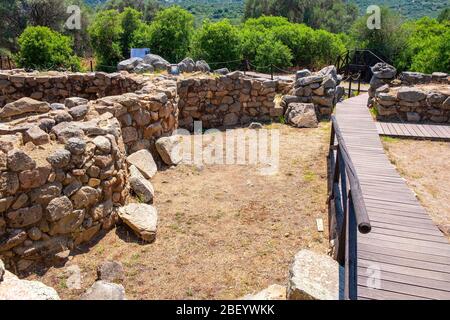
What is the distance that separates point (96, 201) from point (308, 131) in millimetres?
6472

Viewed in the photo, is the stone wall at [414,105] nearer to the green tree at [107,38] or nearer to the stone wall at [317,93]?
the stone wall at [317,93]

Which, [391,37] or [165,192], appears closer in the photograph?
[165,192]

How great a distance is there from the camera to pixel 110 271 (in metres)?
4.34

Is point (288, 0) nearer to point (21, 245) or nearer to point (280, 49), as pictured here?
point (280, 49)

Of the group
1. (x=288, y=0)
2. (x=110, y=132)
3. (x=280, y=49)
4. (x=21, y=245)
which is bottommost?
(x=21, y=245)

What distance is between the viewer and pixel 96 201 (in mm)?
5043

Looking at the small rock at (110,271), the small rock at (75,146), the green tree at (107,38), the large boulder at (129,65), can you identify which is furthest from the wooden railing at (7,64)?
the small rock at (110,271)

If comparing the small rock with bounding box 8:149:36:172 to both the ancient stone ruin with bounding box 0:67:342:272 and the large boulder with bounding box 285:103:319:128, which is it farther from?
the large boulder with bounding box 285:103:319:128

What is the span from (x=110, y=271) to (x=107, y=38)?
21999 millimetres

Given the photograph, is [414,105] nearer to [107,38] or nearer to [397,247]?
[397,247]

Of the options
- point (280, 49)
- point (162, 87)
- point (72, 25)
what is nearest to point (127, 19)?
point (72, 25)

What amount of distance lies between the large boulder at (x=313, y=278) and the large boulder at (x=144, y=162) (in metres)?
3.72

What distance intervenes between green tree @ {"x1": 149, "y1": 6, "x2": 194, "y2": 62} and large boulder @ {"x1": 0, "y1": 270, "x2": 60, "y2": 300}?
1879 centimetres

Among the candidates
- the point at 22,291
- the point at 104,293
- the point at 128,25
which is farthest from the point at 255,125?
the point at 128,25
